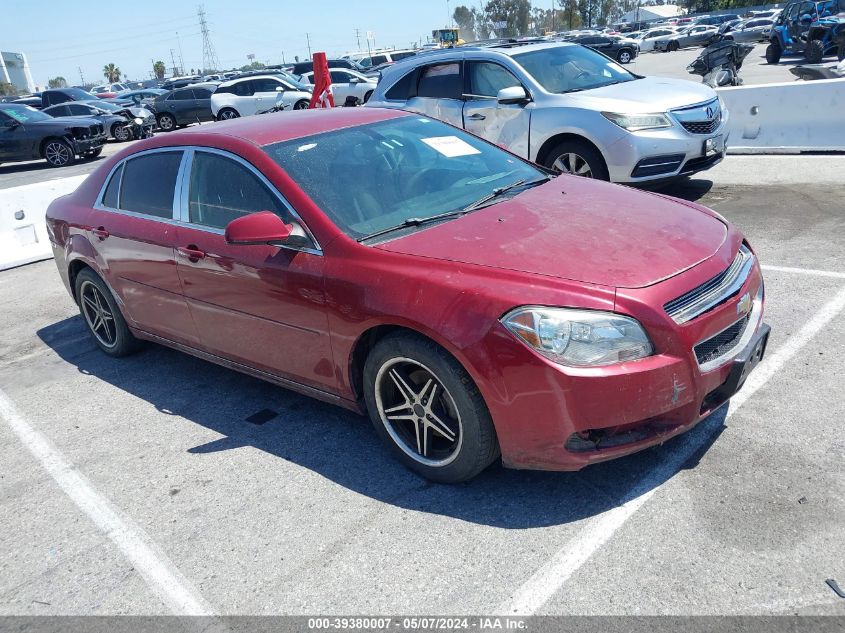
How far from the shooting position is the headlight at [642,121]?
296 inches

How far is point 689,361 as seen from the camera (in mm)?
3004

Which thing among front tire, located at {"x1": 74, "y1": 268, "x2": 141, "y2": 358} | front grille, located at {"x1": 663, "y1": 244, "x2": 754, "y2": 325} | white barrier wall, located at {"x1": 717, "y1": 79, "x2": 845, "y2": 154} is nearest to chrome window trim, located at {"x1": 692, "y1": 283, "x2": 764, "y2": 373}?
front grille, located at {"x1": 663, "y1": 244, "x2": 754, "y2": 325}

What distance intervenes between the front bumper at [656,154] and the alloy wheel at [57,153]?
16.6m

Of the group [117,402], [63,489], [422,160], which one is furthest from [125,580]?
[422,160]

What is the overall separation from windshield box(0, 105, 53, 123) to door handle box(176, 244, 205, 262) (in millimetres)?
17913

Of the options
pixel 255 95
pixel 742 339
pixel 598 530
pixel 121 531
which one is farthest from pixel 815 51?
pixel 121 531

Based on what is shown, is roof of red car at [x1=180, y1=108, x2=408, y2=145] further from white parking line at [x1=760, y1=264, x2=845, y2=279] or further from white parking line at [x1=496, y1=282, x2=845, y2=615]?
white parking line at [x1=760, y1=264, x2=845, y2=279]

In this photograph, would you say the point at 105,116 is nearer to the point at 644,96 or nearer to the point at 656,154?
the point at 644,96

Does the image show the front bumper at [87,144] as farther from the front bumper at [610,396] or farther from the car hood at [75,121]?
the front bumper at [610,396]

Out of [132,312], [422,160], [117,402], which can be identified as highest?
[422,160]

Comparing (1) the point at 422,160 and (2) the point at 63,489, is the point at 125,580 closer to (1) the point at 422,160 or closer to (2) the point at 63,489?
(2) the point at 63,489

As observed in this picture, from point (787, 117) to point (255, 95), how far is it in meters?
17.9

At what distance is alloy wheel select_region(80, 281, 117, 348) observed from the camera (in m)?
5.54

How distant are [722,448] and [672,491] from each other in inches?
17.1
